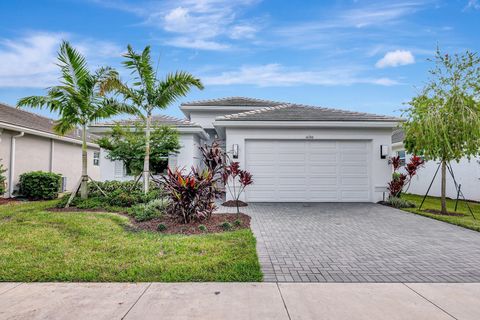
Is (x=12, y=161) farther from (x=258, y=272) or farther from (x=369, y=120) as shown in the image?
(x=369, y=120)

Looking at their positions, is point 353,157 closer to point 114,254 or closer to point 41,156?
point 114,254

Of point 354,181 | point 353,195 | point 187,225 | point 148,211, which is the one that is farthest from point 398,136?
point 148,211

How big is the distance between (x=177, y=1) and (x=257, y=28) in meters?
3.64

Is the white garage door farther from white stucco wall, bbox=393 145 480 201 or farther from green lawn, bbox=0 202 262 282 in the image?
green lawn, bbox=0 202 262 282

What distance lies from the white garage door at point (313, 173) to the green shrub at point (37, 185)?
29.8 feet

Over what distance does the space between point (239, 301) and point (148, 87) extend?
8596 mm

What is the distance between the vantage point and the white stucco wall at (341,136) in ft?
37.1

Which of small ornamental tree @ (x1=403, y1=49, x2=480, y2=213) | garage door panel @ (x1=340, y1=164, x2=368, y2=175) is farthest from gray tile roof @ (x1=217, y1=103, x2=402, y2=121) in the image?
garage door panel @ (x1=340, y1=164, x2=368, y2=175)

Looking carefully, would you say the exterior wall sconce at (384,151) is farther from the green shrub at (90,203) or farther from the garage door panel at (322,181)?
the green shrub at (90,203)

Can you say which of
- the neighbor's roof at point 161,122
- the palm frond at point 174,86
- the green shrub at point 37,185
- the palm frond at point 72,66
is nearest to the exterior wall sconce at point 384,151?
the palm frond at point 174,86

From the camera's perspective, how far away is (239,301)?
3.11 metres

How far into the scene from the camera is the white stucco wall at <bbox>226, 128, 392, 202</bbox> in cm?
1132

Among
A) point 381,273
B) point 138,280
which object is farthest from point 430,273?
point 138,280

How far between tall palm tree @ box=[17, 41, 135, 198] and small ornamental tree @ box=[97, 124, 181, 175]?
1.40 metres
